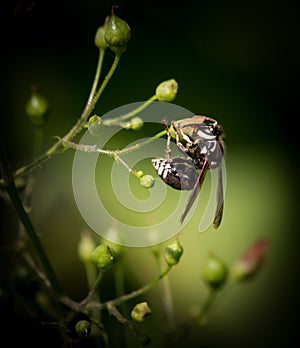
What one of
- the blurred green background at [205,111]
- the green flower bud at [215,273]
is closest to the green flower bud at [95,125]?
the green flower bud at [215,273]

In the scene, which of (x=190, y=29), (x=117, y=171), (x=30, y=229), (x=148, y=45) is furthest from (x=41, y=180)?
(x=30, y=229)

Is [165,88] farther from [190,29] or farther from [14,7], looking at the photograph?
[190,29]

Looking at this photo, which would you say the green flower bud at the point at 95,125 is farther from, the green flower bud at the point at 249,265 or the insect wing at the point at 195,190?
the green flower bud at the point at 249,265

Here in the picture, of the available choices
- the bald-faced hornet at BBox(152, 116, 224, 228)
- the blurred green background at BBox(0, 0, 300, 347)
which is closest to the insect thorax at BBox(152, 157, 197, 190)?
the bald-faced hornet at BBox(152, 116, 224, 228)

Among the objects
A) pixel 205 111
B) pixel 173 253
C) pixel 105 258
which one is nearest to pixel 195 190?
pixel 173 253

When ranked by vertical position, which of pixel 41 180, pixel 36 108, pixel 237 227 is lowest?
pixel 237 227
